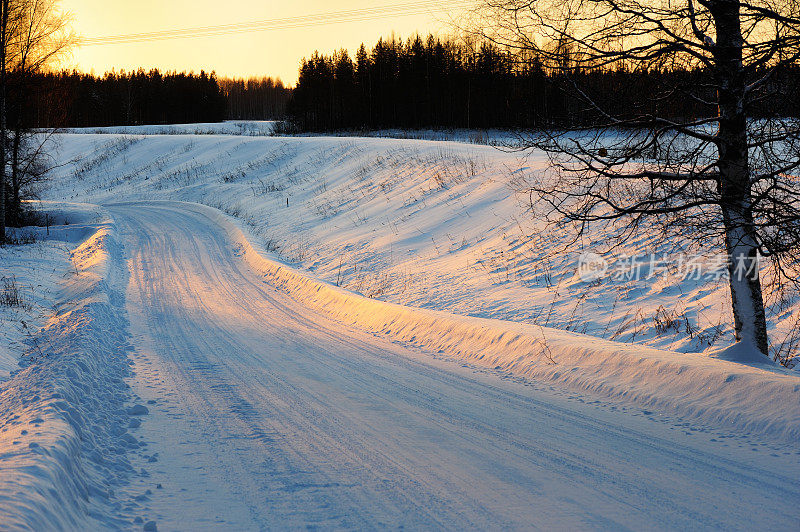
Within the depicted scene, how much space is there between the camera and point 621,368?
5809mm

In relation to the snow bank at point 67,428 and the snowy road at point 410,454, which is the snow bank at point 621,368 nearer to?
the snowy road at point 410,454

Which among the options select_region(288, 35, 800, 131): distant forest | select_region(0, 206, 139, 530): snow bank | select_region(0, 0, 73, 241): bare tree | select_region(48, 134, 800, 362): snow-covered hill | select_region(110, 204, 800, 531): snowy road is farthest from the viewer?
select_region(288, 35, 800, 131): distant forest

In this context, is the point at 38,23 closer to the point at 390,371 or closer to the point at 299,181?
the point at 299,181

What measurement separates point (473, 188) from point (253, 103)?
176 metres

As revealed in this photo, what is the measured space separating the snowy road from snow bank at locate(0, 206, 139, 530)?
268 mm

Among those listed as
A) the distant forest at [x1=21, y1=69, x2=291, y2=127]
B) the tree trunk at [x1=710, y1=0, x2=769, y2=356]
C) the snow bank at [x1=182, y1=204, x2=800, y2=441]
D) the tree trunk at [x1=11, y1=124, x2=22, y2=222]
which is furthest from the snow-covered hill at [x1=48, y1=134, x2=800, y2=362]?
the distant forest at [x1=21, y1=69, x2=291, y2=127]

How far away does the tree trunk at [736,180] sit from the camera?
5621 millimetres

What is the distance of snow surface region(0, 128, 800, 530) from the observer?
348 centimetres

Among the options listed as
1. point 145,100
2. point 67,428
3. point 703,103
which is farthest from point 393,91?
point 67,428

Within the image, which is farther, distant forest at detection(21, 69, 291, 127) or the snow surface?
distant forest at detection(21, 69, 291, 127)

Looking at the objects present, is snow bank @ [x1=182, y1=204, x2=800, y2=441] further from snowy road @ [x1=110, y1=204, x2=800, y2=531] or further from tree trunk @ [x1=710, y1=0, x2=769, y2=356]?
tree trunk @ [x1=710, y1=0, x2=769, y2=356]

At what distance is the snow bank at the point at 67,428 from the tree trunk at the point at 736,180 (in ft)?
19.8

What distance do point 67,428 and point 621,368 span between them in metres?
5.27

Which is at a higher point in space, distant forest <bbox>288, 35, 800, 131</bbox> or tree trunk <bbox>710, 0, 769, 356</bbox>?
distant forest <bbox>288, 35, 800, 131</bbox>
